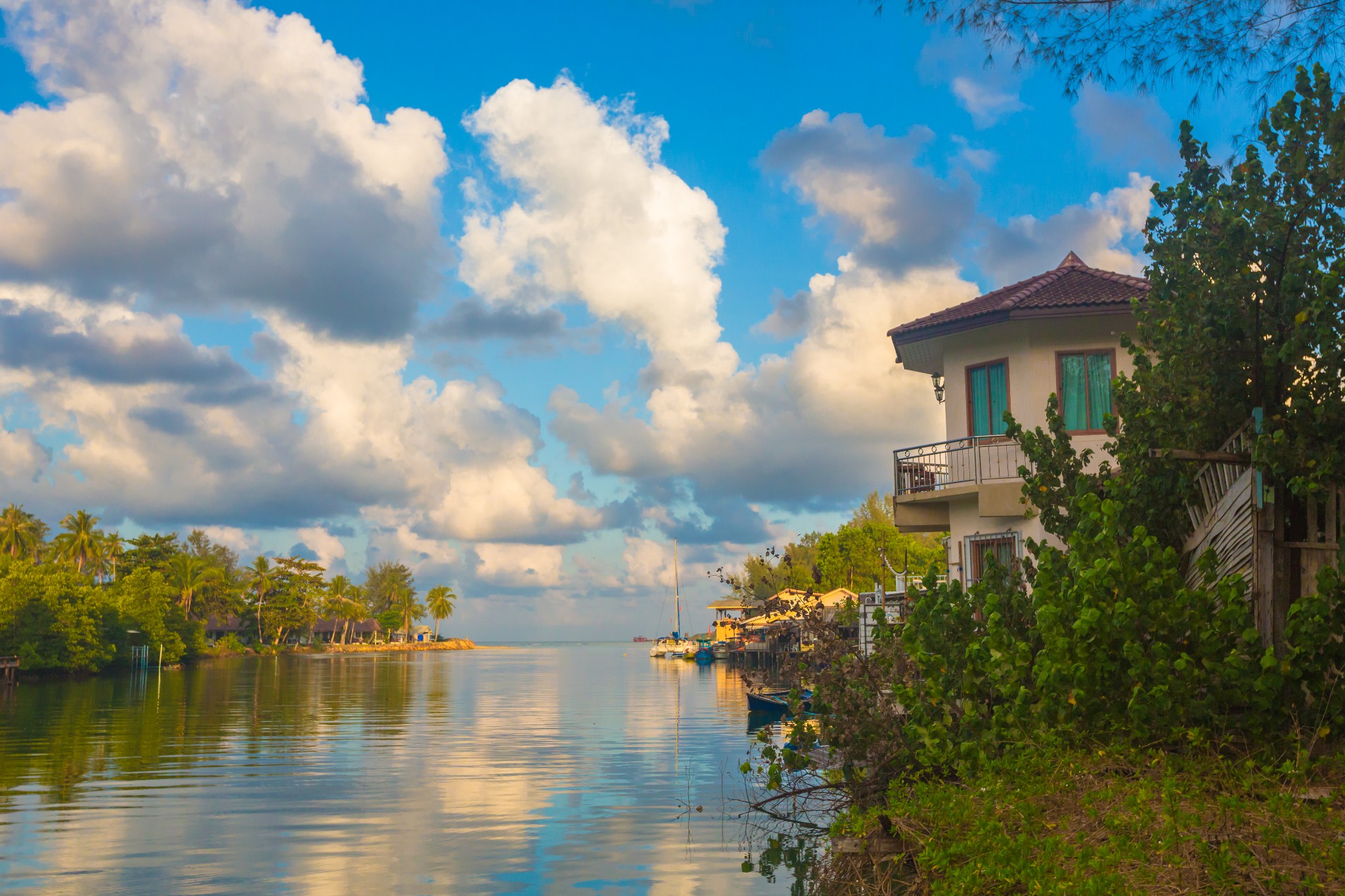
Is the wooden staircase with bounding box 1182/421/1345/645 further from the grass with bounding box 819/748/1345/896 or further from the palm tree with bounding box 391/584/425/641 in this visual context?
the palm tree with bounding box 391/584/425/641

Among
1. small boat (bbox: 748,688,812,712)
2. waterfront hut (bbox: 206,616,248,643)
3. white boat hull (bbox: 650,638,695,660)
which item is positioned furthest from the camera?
waterfront hut (bbox: 206,616,248,643)

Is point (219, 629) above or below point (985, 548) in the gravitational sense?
below

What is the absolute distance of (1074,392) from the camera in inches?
762

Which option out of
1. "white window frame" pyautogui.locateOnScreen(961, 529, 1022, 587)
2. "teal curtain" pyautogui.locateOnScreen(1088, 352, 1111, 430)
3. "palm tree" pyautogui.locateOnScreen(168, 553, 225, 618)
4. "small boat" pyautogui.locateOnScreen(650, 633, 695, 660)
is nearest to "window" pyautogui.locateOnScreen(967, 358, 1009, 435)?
"teal curtain" pyautogui.locateOnScreen(1088, 352, 1111, 430)

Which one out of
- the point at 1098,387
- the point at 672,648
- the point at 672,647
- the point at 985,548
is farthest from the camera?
the point at 672,647

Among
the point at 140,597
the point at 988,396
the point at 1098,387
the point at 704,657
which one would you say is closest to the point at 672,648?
the point at 704,657

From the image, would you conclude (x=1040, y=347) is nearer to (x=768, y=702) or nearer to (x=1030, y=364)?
(x=1030, y=364)

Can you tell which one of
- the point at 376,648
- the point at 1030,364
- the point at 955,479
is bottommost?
the point at 376,648

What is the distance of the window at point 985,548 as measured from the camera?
19000mm

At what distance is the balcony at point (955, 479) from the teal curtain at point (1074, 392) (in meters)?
1.14

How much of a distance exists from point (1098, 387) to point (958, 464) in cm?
280

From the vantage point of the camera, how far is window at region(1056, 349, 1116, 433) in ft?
63.0

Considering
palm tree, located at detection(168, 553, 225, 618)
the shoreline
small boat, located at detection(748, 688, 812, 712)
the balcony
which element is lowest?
the shoreline

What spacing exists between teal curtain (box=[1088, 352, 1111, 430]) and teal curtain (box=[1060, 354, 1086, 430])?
67 mm
